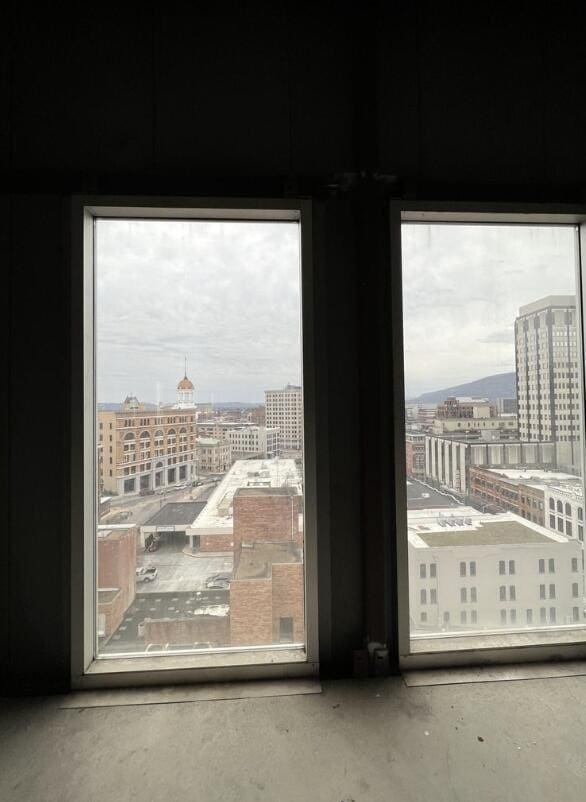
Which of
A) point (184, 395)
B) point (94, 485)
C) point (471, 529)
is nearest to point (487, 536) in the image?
point (471, 529)

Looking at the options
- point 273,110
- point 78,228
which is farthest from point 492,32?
point 78,228

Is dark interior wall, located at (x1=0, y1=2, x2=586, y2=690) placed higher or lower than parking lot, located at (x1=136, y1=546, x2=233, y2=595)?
higher

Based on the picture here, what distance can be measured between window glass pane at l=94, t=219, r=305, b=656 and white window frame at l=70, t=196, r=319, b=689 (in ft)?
0.15

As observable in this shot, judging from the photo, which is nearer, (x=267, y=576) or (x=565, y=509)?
(x=267, y=576)

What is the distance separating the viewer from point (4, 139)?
1.64 metres

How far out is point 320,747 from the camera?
51.0 inches

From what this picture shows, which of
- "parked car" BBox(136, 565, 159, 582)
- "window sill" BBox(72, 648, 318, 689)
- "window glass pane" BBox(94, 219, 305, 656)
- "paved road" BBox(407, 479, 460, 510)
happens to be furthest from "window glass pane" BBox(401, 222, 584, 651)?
"parked car" BBox(136, 565, 159, 582)

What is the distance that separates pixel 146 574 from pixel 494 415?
71.0 inches

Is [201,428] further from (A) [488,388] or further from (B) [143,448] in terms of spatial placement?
(A) [488,388]

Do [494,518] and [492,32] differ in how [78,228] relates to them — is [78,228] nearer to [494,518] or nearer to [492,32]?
[492,32]

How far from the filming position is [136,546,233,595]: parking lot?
1681 mm

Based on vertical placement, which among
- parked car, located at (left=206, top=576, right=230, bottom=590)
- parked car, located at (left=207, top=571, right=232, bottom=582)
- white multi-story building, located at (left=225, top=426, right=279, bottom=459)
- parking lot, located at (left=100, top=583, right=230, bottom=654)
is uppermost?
white multi-story building, located at (left=225, top=426, right=279, bottom=459)

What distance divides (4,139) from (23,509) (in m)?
1.64

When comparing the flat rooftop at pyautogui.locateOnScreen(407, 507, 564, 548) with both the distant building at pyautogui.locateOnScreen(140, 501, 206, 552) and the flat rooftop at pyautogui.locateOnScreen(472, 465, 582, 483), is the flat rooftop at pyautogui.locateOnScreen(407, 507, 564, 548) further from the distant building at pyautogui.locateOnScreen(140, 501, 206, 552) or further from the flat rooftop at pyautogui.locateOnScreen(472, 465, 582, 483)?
the distant building at pyautogui.locateOnScreen(140, 501, 206, 552)
